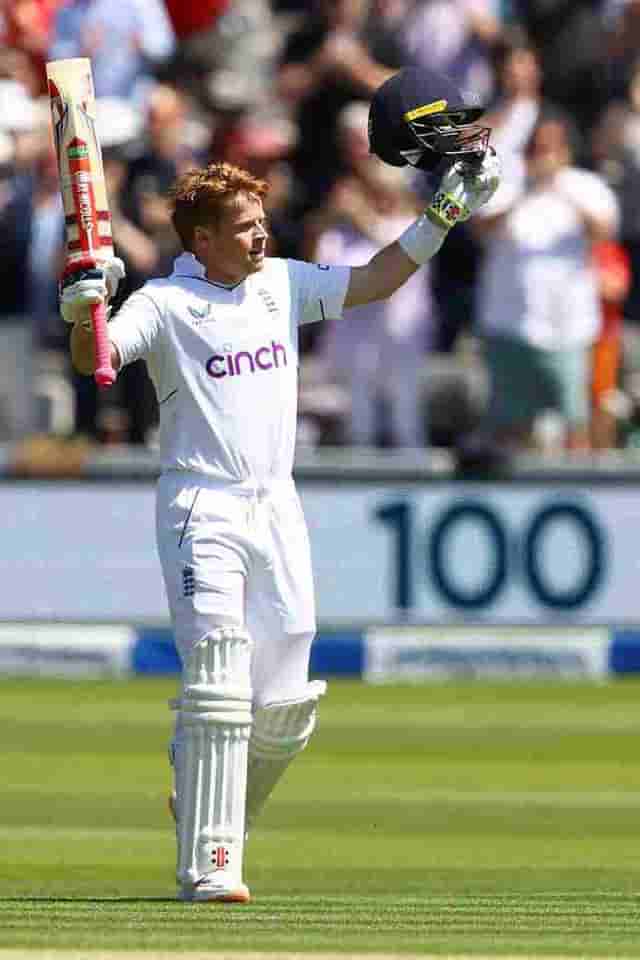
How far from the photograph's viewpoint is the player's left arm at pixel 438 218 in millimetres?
6613

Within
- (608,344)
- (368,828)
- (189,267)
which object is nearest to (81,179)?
(189,267)

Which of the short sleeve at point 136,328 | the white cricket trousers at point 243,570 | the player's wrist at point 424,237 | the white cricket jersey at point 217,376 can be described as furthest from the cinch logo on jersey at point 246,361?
the player's wrist at point 424,237

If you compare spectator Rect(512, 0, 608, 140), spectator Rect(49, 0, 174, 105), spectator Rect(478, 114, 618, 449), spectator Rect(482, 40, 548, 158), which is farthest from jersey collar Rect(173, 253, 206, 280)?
spectator Rect(512, 0, 608, 140)

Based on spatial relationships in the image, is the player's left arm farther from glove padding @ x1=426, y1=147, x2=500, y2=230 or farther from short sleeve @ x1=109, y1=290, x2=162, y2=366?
short sleeve @ x1=109, y1=290, x2=162, y2=366

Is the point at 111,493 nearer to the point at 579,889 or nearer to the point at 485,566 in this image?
the point at 485,566

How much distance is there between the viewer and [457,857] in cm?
758

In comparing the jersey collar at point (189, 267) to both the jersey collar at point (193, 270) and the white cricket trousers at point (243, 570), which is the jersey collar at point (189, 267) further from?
the white cricket trousers at point (243, 570)

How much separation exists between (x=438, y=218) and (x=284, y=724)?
1335 millimetres

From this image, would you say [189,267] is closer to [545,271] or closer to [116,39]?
[545,271]

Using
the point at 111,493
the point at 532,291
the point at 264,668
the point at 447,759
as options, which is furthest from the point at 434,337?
the point at 264,668

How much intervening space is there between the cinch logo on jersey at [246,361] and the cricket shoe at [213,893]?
124 cm

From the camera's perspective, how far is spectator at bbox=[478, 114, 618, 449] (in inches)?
501

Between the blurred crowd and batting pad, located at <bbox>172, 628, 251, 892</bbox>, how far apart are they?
6537mm

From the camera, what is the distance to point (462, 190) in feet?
21.7
